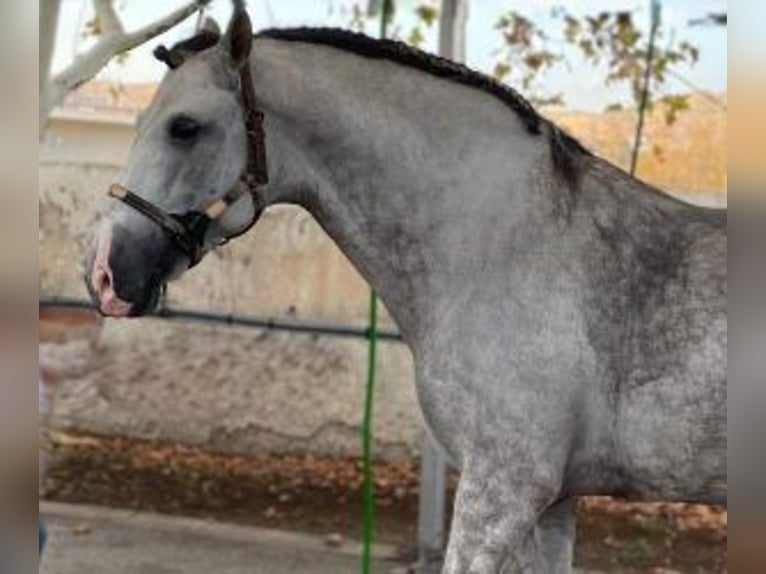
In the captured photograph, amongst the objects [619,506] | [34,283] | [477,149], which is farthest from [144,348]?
[34,283]

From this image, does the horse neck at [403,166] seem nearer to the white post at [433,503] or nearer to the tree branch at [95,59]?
the tree branch at [95,59]

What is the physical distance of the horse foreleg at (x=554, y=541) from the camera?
8.23ft

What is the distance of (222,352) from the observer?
556 cm

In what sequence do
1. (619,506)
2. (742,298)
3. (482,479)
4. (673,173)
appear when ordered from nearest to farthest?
(742,298), (482,479), (673,173), (619,506)

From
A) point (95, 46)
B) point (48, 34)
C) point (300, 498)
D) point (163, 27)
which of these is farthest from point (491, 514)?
point (300, 498)

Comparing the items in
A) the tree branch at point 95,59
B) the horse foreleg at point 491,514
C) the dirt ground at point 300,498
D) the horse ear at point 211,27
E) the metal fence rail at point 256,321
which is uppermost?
the tree branch at point 95,59

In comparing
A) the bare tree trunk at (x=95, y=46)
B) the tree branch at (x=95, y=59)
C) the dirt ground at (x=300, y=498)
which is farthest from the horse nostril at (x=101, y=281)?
the dirt ground at (x=300, y=498)

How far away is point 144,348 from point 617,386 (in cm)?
375

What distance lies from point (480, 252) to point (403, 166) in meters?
0.23

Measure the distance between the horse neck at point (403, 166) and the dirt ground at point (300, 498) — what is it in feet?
8.36

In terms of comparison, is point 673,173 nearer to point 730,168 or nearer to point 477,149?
point 477,149

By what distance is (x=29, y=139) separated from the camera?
1139 mm

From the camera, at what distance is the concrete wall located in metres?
5.36

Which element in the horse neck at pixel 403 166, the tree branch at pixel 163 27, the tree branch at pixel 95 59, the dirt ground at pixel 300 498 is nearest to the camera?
the horse neck at pixel 403 166
